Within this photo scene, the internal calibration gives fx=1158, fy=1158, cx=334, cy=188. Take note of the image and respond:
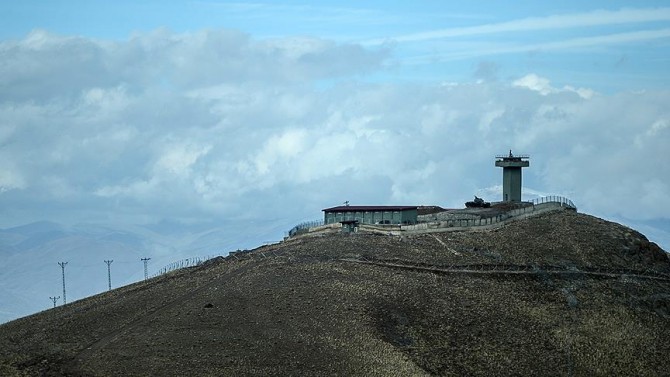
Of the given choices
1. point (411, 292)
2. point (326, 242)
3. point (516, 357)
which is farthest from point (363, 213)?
point (516, 357)

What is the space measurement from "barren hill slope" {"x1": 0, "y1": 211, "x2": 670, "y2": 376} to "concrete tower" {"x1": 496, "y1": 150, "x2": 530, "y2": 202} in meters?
24.4

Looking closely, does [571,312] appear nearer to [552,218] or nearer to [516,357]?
[516,357]

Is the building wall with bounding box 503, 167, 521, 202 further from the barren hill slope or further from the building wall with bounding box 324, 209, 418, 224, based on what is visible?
the barren hill slope

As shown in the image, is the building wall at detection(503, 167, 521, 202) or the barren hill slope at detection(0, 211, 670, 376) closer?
the barren hill slope at detection(0, 211, 670, 376)

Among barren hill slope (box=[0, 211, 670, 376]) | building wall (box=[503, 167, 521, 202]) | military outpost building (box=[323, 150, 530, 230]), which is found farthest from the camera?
building wall (box=[503, 167, 521, 202])

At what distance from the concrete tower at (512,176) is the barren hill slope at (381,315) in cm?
2436

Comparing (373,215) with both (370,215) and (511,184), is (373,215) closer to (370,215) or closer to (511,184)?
(370,215)

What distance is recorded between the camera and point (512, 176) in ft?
500

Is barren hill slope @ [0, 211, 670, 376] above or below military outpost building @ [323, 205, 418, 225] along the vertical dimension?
below

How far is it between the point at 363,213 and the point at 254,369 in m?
50.1

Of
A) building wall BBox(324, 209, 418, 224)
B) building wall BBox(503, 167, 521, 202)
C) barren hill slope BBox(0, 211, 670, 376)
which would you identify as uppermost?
building wall BBox(503, 167, 521, 202)

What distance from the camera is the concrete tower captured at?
15062 centimetres

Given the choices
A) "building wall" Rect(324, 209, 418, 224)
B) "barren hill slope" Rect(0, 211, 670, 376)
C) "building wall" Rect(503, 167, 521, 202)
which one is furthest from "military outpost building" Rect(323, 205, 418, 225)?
"building wall" Rect(503, 167, 521, 202)

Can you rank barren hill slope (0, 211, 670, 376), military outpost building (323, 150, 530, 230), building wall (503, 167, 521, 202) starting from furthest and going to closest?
building wall (503, 167, 521, 202) < military outpost building (323, 150, 530, 230) < barren hill slope (0, 211, 670, 376)
